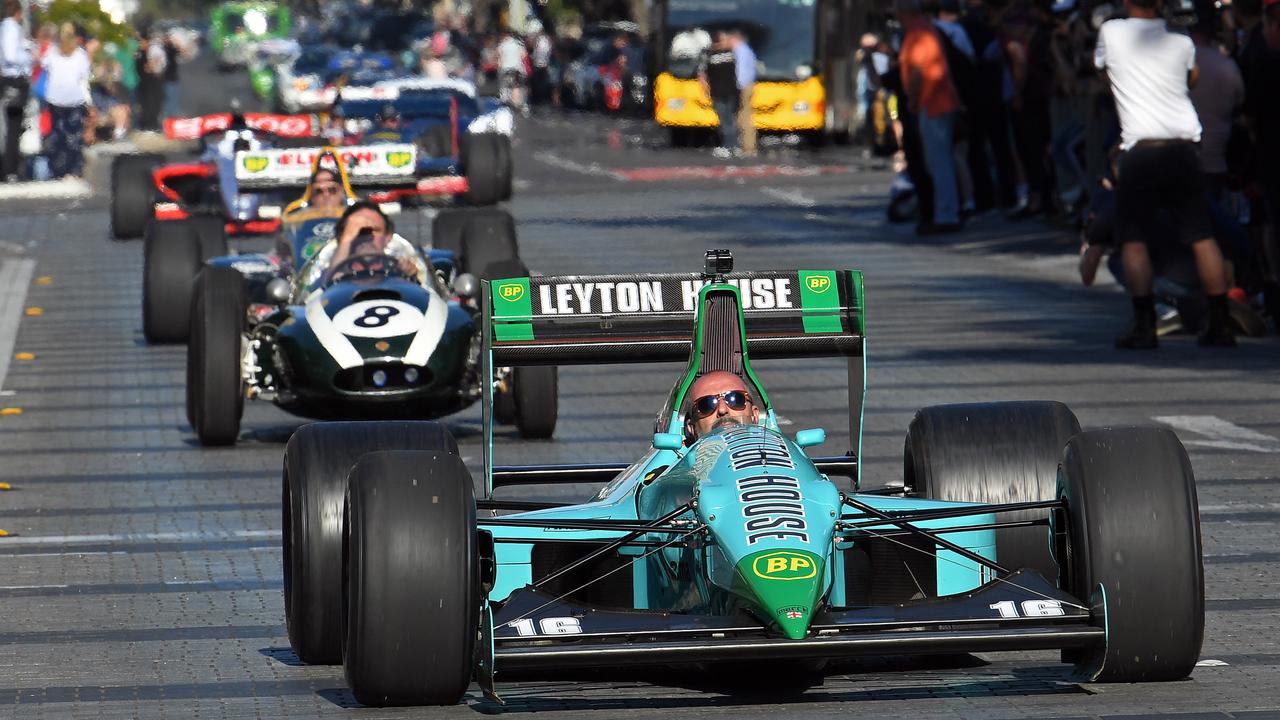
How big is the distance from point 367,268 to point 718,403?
633 centimetres

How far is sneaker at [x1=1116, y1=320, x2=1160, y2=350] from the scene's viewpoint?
16.5 meters

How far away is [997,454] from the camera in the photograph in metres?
7.81

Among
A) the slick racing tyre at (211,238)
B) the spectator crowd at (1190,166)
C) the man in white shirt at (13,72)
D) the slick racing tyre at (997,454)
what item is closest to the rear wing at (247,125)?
the slick racing tyre at (211,238)

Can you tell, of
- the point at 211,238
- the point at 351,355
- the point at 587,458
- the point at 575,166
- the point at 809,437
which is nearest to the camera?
the point at 809,437

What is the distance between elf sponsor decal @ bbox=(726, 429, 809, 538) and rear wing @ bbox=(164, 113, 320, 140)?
15.2 metres

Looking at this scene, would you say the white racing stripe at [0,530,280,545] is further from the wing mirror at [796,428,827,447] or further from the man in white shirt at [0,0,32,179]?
the man in white shirt at [0,0,32,179]

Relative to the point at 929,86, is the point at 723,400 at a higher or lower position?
higher

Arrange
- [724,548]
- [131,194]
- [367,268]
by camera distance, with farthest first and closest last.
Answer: [131,194] → [367,268] → [724,548]

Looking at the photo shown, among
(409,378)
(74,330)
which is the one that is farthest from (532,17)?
(409,378)

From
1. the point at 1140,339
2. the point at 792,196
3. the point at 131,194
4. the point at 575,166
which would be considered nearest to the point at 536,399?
the point at 1140,339

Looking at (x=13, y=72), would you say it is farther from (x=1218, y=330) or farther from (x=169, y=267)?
(x=1218, y=330)

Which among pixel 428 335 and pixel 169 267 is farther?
pixel 169 267

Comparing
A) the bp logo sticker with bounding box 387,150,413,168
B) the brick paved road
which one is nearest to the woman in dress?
the brick paved road

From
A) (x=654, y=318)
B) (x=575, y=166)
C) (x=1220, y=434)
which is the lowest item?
(x=575, y=166)
